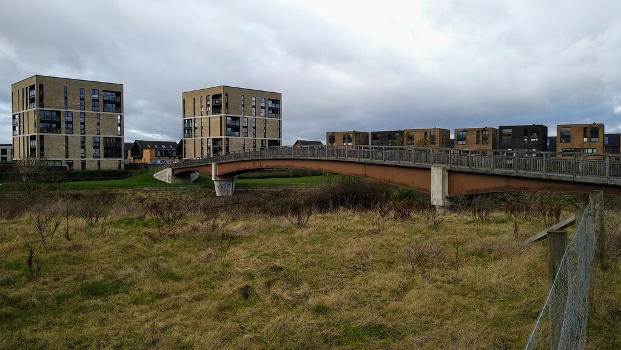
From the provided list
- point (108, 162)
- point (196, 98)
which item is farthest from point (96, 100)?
point (196, 98)

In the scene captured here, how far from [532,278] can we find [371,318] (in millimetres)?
4411

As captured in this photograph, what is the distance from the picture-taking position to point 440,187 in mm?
26344

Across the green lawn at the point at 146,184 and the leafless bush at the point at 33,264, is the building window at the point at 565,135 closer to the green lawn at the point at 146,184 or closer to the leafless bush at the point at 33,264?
the green lawn at the point at 146,184

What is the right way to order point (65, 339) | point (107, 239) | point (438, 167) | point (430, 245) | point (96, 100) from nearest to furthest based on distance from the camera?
point (65, 339)
point (430, 245)
point (107, 239)
point (438, 167)
point (96, 100)

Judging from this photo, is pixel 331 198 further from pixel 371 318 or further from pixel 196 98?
pixel 196 98

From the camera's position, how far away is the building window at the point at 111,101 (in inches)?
3007

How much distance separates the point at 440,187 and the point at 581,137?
178ft

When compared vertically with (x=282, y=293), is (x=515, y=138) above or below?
above

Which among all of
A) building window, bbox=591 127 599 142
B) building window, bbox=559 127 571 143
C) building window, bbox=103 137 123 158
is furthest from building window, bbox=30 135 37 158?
building window, bbox=591 127 599 142

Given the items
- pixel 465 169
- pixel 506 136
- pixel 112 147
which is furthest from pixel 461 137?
pixel 112 147

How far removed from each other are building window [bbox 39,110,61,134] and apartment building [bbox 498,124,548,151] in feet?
262

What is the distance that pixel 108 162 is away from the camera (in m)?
75.9

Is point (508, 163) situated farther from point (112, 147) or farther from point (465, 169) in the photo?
point (112, 147)

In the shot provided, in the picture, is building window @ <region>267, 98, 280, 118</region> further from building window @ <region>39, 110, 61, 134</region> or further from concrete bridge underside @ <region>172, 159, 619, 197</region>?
concrete bridge underside @ <region>172, 159, 619, 197</region>
